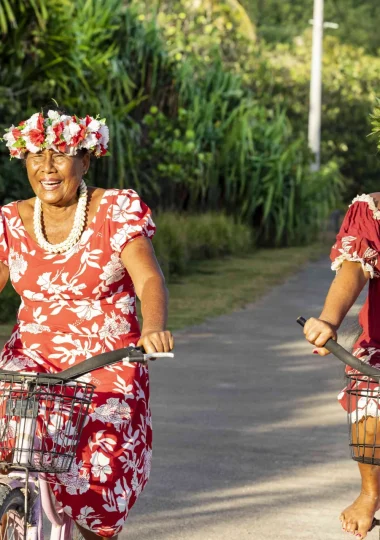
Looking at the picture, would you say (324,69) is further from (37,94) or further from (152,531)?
(152,531)

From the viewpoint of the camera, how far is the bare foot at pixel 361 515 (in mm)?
4797

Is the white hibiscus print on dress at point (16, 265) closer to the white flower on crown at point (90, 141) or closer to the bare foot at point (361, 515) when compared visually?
the white flower on crown at point (90, 141)

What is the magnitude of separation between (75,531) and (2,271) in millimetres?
935

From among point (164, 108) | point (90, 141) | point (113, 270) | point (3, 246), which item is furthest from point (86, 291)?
point (164, 108)

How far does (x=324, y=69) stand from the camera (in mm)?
42844

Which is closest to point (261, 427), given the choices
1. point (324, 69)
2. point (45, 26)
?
point (45, 26)

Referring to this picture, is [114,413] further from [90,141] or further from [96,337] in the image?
[90,141]

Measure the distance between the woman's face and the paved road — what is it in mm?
2079

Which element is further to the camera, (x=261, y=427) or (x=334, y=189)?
(x=334, y=189)

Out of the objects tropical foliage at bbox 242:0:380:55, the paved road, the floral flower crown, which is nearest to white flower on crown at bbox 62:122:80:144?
the floral flower crown

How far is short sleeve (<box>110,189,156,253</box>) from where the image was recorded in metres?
4.80

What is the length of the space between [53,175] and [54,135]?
134mm

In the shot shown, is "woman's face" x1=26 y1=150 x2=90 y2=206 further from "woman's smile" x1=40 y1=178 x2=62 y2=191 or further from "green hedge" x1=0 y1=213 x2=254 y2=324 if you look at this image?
"green hedge" x1=0 y1=213 x2=254 y2=324

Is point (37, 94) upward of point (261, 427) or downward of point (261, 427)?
upward
